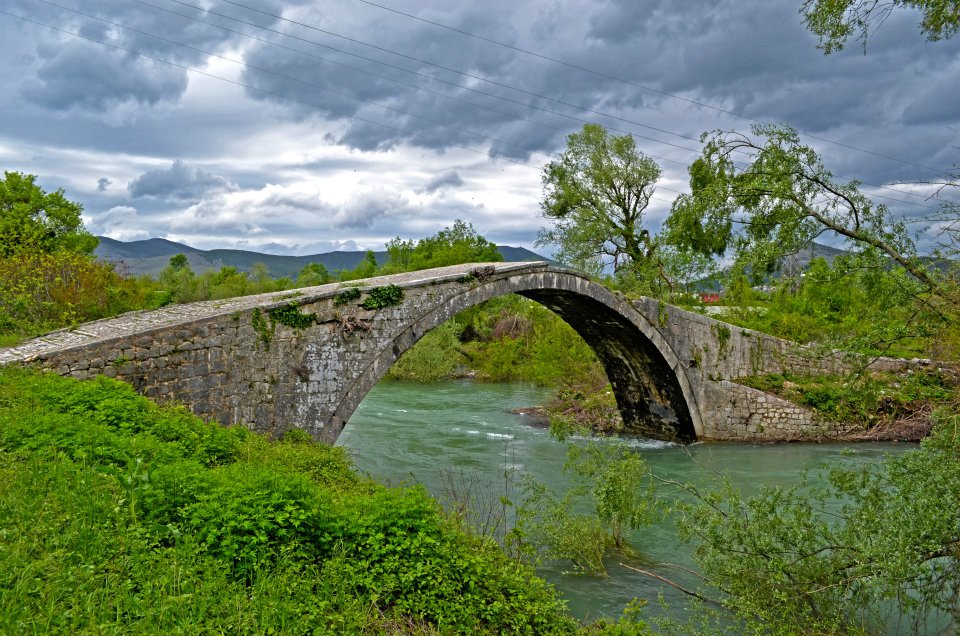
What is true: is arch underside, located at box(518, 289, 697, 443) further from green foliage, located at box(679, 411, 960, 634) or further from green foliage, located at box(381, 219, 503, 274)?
green foliage, located at box(381, 219, 503, 274)

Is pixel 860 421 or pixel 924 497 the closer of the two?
pixel 924 497

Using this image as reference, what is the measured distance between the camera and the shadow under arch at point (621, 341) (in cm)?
1253

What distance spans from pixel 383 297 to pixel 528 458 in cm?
552

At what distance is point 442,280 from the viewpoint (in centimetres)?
1154

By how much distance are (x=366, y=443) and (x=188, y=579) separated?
11473 millimetres

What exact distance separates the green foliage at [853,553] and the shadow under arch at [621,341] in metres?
6.34

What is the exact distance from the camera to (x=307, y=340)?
Answer: 9891mm

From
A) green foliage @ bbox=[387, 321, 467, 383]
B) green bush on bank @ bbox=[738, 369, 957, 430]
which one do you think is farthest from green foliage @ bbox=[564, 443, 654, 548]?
green foliage @ bbox=[387, 321, 467, 383]

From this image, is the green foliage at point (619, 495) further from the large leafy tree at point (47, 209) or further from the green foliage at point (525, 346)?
the large leafy tree at point (47, 209)

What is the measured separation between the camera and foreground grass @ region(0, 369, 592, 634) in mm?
3254

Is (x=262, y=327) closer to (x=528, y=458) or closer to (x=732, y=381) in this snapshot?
(x=528, y=458)

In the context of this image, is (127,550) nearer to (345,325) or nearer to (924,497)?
(924,497)

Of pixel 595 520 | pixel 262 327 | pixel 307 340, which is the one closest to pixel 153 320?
pixel 262 327

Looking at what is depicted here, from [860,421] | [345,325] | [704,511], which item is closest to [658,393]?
[860,421]
